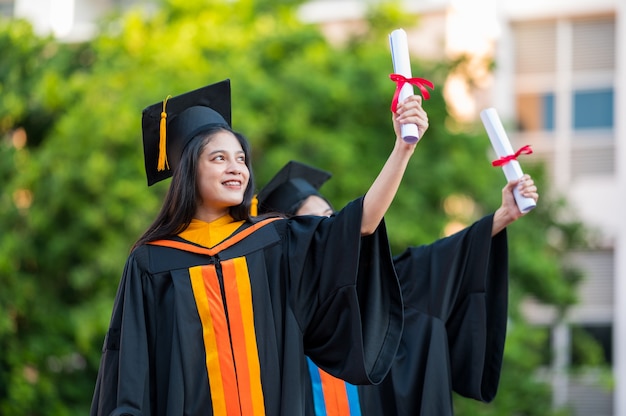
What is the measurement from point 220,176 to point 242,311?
1.71 ft

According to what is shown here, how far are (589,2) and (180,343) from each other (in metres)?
12.8

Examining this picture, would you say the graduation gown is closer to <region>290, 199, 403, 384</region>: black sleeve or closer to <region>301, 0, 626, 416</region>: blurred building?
<region>290, 199, 403, 384</region>: black sleeve

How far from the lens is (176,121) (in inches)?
176

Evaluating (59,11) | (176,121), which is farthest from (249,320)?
(59,11)

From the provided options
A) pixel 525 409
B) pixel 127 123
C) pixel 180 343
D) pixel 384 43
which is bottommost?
pixel 525 409

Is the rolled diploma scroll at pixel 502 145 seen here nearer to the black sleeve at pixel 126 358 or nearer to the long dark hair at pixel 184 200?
the long dark hair at pixel 184 200

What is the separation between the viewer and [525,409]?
39.6ft

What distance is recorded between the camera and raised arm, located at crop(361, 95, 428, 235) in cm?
380

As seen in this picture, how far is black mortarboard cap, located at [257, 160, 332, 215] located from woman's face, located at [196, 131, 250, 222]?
129 cm

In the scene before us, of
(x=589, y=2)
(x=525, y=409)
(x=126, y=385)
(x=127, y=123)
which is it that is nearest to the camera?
(x=126, y=385)

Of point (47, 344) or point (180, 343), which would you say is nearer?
point (180, 343)

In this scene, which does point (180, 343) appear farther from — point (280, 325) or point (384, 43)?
point (384, 43)

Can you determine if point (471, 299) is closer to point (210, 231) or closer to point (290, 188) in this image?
point (290, 188)

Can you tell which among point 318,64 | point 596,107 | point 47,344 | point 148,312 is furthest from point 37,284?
point 596,107
